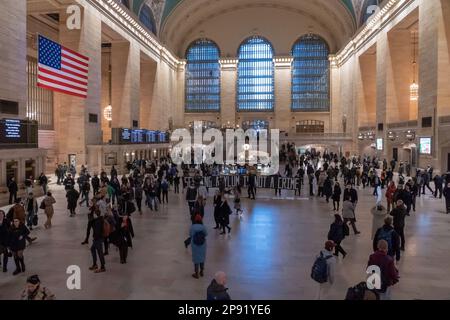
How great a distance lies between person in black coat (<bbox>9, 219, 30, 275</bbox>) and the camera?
6.76 meters

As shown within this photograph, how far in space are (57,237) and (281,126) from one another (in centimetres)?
4127

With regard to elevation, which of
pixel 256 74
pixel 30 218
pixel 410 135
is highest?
pixel 256 74

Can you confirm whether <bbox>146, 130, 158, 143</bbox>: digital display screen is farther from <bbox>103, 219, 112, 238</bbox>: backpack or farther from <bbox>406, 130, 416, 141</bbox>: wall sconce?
<bbox>103, 219, 112, 238</bbox>: backpack

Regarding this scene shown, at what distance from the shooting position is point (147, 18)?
36969 mm

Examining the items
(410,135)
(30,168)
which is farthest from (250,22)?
(30,168)

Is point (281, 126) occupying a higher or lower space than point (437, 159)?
higher

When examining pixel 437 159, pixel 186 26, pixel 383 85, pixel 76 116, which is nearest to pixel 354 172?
pixel 437 159

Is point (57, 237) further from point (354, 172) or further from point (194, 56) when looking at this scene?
point (194, 56)

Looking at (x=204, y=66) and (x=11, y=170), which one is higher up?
(x=204, y=66)

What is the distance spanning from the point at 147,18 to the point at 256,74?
667 inches

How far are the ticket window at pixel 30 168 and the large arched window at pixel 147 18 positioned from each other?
2250cm

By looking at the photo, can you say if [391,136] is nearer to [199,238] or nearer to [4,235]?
[199,238]

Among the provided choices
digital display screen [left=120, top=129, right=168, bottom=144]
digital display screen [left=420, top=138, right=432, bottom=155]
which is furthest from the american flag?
digital display screen [left=420, top=138, right=432, bottom=155]
